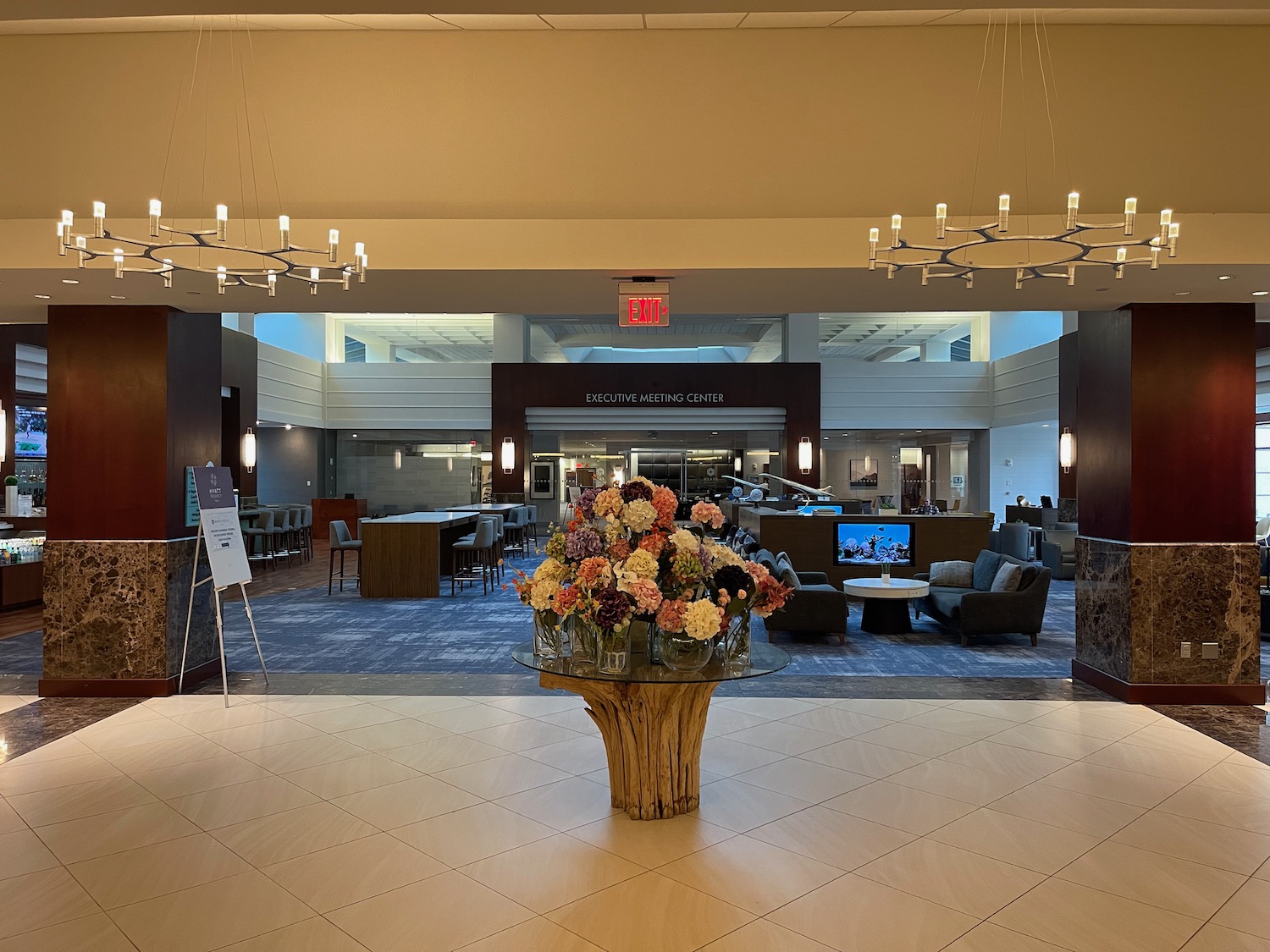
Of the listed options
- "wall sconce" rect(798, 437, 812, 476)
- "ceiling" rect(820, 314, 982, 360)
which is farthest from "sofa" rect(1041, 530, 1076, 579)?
"ceiling" rect(820, 314, 982, 360)

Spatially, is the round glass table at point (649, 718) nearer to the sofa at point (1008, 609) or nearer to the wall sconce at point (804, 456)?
the sofa at point (1008, 609)

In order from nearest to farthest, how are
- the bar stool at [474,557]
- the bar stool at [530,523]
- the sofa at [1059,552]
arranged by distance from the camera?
the bar stool at [474,557] < the sofa at [1059,552] < the bar stool at [530,523]

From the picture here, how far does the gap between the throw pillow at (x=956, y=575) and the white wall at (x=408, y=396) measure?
12.6 metres

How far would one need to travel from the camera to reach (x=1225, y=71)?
15.7 feet

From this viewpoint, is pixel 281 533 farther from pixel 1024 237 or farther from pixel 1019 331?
pixel 1019 331

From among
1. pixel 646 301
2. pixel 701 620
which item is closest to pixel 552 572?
pixel 701 620

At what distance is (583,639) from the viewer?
3920mm

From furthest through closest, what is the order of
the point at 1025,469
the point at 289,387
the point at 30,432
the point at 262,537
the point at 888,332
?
the point at 888,332 → the point at 1025,469 → the point at 289,387 → the point at 262,537 → the point at 30,432

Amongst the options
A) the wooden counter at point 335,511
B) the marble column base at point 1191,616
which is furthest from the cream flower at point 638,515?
the wooden counter at point 335,511

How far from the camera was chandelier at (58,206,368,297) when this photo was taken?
4.29m

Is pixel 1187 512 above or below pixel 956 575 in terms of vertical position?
above

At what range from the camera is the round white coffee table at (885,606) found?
8.76 metres

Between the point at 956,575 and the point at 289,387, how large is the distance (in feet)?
47.1

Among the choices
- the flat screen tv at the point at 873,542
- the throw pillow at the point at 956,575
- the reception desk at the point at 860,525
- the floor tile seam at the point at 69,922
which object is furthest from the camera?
the reception desk at the point at 860,525
